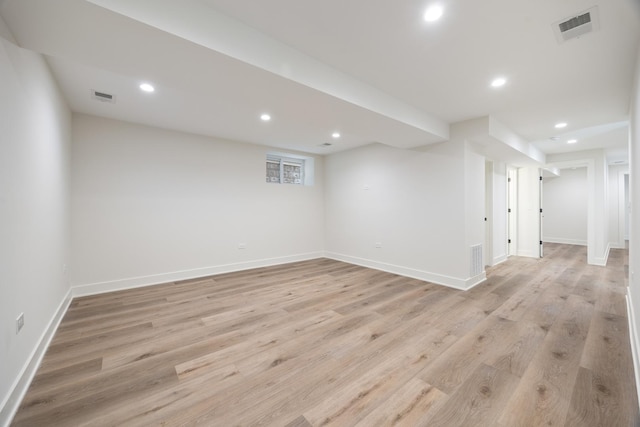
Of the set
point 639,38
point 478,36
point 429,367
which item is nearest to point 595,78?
point 639,38

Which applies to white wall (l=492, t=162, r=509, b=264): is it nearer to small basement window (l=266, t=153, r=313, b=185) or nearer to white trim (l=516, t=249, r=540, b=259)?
white trim (l=516, t=249, r=540, b=259)

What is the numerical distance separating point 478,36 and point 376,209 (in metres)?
3.57

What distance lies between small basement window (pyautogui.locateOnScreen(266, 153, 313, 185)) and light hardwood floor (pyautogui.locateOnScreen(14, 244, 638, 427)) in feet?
9.62

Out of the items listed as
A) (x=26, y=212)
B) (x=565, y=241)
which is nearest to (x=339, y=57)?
(x=26, y=212)

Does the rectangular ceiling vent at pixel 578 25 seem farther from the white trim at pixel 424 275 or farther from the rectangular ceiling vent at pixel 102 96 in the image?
the rectangular ceiling vent at pixel 102 96

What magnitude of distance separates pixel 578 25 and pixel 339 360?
3129 mm

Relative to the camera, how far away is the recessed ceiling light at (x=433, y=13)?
1.74 metres

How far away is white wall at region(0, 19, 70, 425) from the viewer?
1.56 meters

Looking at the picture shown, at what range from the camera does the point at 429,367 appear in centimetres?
203

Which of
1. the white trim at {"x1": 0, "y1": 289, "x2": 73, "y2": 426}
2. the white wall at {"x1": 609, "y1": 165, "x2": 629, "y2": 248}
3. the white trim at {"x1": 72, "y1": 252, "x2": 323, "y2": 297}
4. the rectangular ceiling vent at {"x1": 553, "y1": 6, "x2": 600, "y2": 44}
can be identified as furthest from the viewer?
the white wall at {"x1": 609, "y1": 165, "x2": 629, "y2": 248}

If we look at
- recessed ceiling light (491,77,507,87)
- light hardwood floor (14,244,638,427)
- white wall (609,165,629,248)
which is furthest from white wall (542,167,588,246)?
recessed ceiling light (491,77,507,87)

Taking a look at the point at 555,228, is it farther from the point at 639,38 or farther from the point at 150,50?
the point at 150,50

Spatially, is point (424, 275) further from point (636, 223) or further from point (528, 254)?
point (528, 254)

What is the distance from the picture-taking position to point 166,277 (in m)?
4.30
